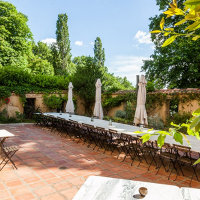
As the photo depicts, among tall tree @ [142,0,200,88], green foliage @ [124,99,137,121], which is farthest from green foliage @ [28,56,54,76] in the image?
green foliage @ [124,99,137,121]

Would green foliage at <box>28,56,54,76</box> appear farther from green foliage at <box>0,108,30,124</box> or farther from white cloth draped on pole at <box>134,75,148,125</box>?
white cloth draped on pole at <box>134,75,148,125</box>

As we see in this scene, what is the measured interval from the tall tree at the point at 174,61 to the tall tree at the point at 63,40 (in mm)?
16754

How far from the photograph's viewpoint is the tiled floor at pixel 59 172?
11.9ft

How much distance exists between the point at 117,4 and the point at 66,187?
11.4 metres

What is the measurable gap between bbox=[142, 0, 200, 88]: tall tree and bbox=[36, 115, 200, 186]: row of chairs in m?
8.19

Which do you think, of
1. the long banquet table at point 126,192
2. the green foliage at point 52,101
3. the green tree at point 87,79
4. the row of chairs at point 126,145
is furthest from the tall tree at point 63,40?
the long banquet table at point 126,192

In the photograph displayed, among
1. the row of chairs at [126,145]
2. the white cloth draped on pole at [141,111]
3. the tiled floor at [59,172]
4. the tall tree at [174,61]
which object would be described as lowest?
the tiled floor at [59,172]

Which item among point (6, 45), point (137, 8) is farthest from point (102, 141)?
point (6, 45)

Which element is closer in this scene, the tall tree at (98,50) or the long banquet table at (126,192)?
the long banquet table at (126,192)

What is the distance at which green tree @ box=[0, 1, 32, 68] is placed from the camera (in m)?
17.1

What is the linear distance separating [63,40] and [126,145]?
2685cm

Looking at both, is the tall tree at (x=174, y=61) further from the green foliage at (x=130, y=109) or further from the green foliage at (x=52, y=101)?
the green foliage at (x=52, y=101)

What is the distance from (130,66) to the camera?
45188 millimetres

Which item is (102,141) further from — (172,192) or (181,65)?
(181,65)
